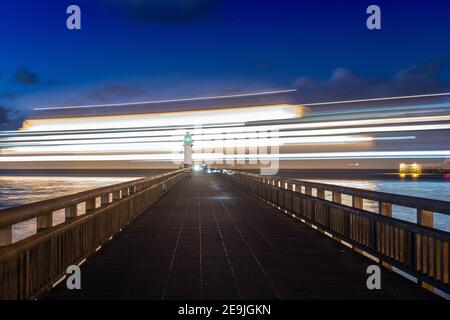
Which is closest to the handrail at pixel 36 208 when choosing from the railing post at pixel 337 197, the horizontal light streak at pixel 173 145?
the railing post at pixel 337 197

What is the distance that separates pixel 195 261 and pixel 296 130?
6602 cm

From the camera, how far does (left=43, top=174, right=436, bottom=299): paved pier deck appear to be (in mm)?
7367

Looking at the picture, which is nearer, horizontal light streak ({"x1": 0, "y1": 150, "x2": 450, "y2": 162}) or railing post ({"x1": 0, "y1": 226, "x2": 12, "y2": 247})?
railing post ({"x1": 0, "y1": 226, "x2": 12, "y2": 247})

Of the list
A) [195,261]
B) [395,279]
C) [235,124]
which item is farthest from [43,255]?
[235,124]

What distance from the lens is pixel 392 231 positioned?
8.44m

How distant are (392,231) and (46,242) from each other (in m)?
4.67

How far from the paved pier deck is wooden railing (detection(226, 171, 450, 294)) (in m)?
0.27

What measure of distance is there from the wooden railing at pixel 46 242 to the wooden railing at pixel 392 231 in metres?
4.50

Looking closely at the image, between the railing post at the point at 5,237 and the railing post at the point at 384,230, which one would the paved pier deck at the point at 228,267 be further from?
the railing post at the point at 5,237

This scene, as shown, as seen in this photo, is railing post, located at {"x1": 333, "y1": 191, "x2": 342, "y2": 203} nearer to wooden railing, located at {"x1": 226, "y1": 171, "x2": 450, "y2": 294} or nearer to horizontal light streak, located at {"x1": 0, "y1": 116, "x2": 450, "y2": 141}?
wooden railing, located at {"x1": 226, "y1": 171, "x2": 450, "y2": 294}

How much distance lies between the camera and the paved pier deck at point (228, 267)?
737 centimetres

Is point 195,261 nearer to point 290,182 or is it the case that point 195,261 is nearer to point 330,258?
point 330,258

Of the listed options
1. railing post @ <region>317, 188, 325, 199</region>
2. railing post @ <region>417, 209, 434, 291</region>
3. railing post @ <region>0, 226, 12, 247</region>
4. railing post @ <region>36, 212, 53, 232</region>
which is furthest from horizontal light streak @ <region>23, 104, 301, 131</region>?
railing post @ <region>0, 226, 12, 247</region>

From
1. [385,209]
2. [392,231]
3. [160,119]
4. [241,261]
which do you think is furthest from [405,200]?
[160,119]
